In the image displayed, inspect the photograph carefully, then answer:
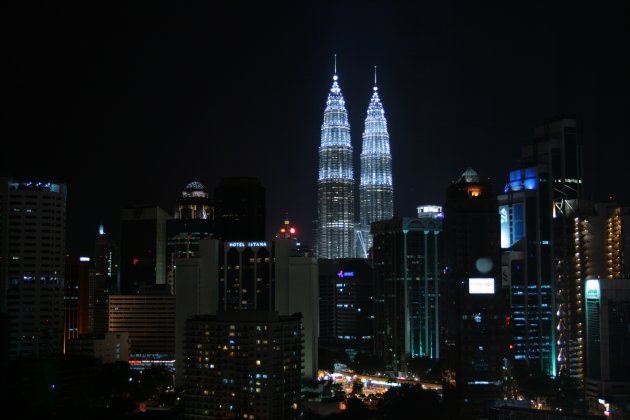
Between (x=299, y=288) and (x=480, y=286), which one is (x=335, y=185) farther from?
(x=480, y=286)

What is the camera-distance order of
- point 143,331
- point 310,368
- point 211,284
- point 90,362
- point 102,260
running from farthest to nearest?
point 102,260 < point 143,331 < point 211,284 < point 310,368 < point 90,362

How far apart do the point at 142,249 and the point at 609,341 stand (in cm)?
3859

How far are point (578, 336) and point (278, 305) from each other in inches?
660

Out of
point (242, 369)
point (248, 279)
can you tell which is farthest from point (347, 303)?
point (242, 369)

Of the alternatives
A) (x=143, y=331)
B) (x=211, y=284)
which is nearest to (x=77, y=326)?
(x=143, y=331)

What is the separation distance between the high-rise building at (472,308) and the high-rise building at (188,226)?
102 ft

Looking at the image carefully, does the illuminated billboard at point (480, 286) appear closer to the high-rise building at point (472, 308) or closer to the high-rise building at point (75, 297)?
the high-rise building at point (472, 308)

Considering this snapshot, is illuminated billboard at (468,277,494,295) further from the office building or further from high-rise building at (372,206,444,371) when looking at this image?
the office building

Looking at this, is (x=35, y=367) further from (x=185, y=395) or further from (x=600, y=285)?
(x=600, y=285)

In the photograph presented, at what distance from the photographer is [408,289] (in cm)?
6178

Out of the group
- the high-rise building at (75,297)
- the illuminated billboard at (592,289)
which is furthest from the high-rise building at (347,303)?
the illuminated billboard at (592,289)

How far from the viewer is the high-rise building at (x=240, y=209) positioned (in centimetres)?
6181

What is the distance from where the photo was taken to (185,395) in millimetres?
39906

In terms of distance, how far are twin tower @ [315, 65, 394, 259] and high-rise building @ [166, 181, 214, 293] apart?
1209 cm
